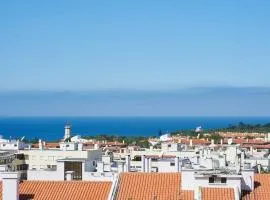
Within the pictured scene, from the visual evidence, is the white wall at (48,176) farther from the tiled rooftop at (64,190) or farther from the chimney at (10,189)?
the chimney at (10,189)

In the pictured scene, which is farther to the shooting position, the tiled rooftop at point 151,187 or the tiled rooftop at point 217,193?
the tiled rooftop at point 151,187

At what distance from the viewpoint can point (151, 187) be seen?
1136 inches

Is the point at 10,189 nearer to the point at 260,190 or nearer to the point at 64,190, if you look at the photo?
the point at 64,190

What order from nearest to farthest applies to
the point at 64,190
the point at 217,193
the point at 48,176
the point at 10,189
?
the point at 10,189 → the point at 217,193 → the point at 64,190 → the point at 48,176

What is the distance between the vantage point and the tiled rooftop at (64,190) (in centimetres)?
2806

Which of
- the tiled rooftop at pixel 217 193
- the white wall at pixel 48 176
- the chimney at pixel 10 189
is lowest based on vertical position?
the white wall at pixel 48 176

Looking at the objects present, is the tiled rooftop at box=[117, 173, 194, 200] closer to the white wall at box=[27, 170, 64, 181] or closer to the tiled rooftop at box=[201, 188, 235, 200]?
the tiled rooftop at box=[201, 188, 235, 200]

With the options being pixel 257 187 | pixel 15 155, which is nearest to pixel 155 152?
pixel 15 155

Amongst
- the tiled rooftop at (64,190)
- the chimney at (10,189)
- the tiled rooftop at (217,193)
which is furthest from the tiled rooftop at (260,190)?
the chimney at (10,189)

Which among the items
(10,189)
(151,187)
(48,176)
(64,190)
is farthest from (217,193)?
(48,176)

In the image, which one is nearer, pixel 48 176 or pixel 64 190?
pixel 64 190

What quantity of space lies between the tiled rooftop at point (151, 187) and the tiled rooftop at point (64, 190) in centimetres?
66

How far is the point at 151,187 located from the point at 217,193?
280 centimetres

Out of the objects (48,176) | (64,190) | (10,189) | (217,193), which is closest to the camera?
(10,189)
